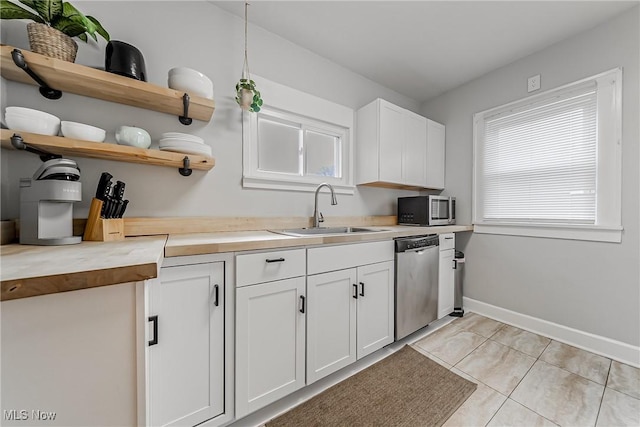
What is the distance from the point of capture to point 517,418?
1.27 metres

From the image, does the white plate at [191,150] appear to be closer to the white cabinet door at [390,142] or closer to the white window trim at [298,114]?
the white window trim at [298,114]

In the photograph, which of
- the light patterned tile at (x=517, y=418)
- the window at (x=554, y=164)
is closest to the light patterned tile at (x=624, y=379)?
the light patterned tile at (x=517, y=418)

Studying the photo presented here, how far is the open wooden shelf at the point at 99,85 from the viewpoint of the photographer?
1067 millimetres

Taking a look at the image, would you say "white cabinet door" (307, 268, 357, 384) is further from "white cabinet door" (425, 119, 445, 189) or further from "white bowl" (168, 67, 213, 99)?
"white cabinet door" (425, 119, 445, 189)

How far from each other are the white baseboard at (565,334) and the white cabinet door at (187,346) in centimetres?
259

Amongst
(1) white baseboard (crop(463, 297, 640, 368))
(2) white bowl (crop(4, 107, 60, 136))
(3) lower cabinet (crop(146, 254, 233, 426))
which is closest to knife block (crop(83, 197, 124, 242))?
(2) white bowl (crop(4, 107, 60, 136))

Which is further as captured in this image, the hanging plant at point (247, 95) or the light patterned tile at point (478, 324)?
the light patterned tile at point (478, 324)

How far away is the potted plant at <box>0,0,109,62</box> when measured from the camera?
3.47ft

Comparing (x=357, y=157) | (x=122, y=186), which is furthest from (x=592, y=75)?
(x=122, y=186)

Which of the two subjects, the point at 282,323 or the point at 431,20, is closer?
the point at 282,323

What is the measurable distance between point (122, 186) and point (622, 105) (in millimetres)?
3360

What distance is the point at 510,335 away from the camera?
2141 mm

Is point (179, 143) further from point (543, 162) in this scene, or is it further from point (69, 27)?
point (543, 162)

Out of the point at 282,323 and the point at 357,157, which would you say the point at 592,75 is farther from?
the point at 282,323
